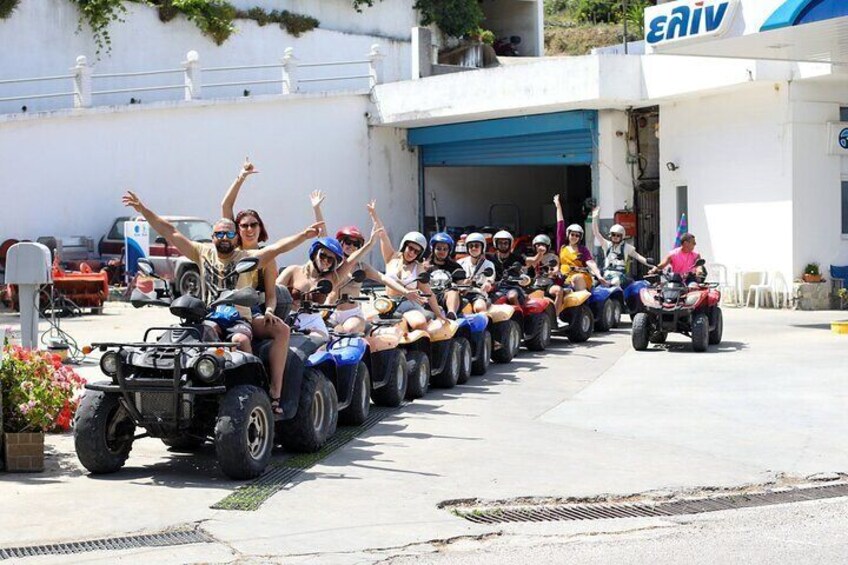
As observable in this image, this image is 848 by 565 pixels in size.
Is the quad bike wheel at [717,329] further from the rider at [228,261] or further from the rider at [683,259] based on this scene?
the rider at [228,261]

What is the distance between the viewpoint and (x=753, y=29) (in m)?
20.3

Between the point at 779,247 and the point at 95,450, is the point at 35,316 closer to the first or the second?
the point at 95,450

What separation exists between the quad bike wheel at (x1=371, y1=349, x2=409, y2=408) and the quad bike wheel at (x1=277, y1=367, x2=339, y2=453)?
197 centimetres

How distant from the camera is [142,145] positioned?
29688mm

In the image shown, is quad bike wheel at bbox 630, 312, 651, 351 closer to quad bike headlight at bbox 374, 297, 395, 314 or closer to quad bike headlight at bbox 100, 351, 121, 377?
quad bike headlight at bbox 374, 297, 395, 314

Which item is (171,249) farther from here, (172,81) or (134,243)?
(172,81)

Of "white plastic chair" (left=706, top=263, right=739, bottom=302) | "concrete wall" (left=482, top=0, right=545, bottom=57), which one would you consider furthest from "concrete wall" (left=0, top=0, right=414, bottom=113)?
"white plastic chair" (left=706, top=263, right=739, bottom=302)

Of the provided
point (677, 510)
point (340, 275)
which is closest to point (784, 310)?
point (340, 275)

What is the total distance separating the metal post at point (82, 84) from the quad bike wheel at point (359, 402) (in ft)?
60.8

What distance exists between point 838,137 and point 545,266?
8.39 metres

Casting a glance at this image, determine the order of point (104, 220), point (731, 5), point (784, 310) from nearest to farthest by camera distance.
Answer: point (731, 5)
point (784, 310)
point (104, 220)

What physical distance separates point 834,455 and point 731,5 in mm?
11076

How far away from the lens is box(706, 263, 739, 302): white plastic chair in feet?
84.6

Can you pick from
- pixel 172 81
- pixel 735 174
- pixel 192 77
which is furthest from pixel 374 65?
pixel 735 174
